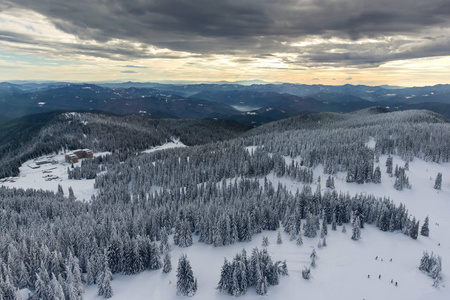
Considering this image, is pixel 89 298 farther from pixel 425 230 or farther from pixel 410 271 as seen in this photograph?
pixel 425 230

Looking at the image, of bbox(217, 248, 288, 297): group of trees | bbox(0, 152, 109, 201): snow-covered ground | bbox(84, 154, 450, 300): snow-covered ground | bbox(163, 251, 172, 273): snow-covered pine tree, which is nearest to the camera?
bbox(217, 248, 288, 297): group of trees

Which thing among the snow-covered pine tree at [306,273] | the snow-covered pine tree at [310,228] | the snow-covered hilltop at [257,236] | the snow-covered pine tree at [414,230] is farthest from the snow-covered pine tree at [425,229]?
the snow-covered pine tree at [306,273]

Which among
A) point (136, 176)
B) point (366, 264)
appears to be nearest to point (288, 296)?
point (366, 264)

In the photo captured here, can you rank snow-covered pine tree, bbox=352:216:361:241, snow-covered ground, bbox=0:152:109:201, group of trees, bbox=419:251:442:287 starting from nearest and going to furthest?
group of trees, bbox=419:251:442:287
snow-covered pine tree, bbox=352:216:361:241
snow-covered ground, bbox=0:152:109:201

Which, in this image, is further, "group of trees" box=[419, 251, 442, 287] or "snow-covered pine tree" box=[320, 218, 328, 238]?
"snow-covered pine tree" box=[320, 218, 328, 238]

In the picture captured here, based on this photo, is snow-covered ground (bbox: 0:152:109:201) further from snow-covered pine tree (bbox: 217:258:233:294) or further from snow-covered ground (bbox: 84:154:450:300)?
snow-covered pine tree (bbox: 217:258:233:294)

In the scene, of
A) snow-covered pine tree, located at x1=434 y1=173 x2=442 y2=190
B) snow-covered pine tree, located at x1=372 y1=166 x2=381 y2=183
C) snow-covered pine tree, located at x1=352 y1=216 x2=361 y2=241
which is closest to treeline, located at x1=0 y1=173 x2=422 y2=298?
snow-covered pine tree, located at x1=352 y1=216 x2=361 y2=241

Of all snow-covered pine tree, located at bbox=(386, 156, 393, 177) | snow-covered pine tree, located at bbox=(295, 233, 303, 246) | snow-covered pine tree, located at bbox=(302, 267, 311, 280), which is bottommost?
snow-covered pine tree, located at bbox=(302, 267, 311, 280)

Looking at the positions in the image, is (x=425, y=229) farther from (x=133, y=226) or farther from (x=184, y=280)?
(x=133, y=226)
